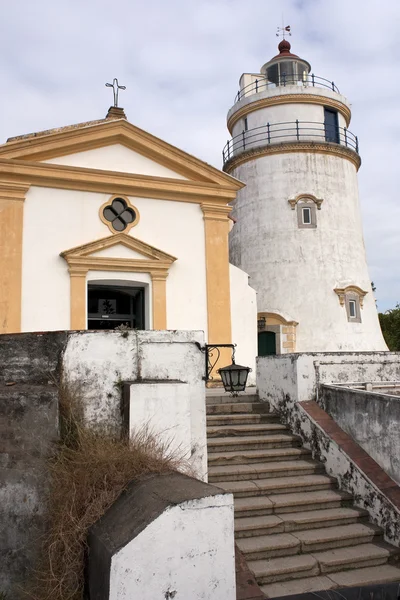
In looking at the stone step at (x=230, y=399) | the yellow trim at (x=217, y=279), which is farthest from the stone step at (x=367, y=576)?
the yellow trim at (x=217, y=279)

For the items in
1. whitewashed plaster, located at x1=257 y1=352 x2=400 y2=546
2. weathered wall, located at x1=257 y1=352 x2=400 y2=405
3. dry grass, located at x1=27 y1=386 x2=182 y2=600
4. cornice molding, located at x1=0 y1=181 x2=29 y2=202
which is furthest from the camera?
cornice molding, located at x1=0 y1=181 x2=29 y2=202

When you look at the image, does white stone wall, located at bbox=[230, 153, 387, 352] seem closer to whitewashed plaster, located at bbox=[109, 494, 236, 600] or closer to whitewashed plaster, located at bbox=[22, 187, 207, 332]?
whitewashed plaster, located at bbox=[22, 187, 207, 332]

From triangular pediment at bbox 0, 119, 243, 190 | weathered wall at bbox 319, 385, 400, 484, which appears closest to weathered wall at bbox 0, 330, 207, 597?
weathered wall at bbox 319, 385, 400, 484

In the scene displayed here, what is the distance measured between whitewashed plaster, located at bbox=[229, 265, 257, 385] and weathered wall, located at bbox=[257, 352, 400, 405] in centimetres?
496

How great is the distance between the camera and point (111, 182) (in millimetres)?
12070

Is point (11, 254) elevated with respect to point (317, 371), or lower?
elevated

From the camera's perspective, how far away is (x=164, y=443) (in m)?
4.96

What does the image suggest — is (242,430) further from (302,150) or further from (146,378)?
(302,150)

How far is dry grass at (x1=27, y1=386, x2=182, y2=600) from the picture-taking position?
3848 mm

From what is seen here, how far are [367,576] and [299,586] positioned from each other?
27.0 inches

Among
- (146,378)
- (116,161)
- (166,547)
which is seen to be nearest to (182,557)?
(166,547)

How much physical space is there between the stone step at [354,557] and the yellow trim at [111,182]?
9094mm

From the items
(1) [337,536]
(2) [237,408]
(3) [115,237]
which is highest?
(3) [115,237]

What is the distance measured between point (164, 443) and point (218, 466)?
1.65m
